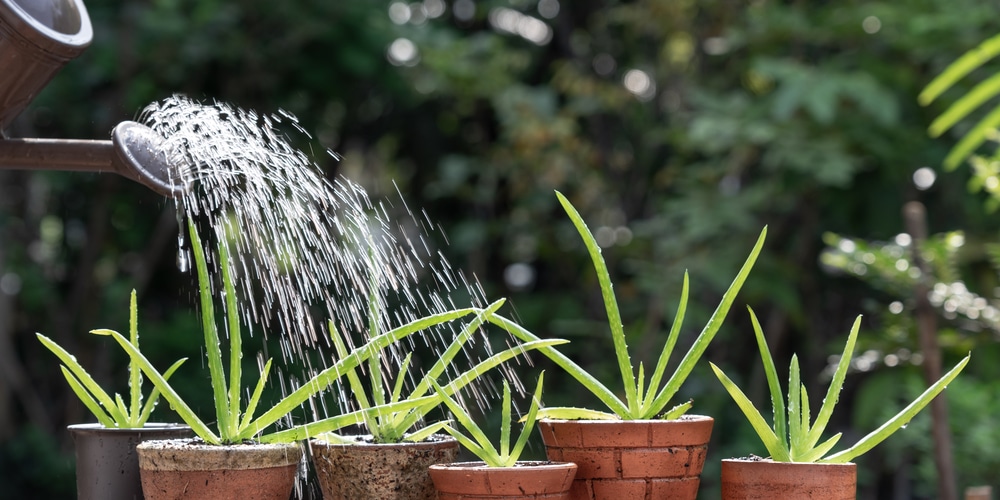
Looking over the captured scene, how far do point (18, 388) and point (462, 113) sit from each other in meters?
3.07

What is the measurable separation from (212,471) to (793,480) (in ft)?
2.06

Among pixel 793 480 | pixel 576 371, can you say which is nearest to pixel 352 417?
pixel 576 371

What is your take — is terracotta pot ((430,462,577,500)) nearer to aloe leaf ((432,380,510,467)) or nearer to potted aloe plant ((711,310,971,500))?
aloe leaf ((432,380,510,467))

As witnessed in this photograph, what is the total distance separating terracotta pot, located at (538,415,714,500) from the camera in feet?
3.95

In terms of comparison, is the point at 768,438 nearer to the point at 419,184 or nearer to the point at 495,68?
the point at 495,68

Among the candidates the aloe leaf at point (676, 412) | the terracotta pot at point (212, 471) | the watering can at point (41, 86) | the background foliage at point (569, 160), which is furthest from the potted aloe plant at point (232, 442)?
the background foliage at point (569, 160)

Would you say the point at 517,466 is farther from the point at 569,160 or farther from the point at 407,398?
the point at 569,160

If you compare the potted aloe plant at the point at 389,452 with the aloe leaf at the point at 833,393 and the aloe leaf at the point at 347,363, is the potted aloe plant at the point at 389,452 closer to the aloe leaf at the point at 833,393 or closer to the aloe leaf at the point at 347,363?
the aloe leaf at the point at 347,363

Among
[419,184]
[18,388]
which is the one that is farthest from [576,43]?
[18,388]

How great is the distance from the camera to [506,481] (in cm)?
114

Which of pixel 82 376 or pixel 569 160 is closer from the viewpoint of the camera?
pixel 82 376

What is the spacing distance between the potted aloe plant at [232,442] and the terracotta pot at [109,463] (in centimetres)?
9

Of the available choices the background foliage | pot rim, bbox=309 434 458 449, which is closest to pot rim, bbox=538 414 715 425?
pot rim, bbox=309 434 458 449

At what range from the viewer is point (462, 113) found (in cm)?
692
